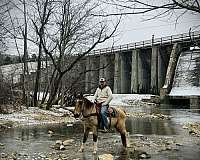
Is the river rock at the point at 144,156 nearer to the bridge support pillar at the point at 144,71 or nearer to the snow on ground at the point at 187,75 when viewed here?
the snow on ground at the point at 187,75

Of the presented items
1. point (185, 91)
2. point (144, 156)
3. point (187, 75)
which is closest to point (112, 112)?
point (144, 156)

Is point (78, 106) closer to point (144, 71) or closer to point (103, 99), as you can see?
point (103, 99)

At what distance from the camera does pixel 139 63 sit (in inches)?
2549

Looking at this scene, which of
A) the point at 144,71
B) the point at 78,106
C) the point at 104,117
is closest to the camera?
the point at 78,106

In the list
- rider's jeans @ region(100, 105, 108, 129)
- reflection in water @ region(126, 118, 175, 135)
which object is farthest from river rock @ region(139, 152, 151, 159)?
reflection in water @ region(126, 118, 175, 135)

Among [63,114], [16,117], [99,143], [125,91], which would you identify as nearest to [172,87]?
[125,91]

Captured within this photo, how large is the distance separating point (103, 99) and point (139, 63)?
52217 mm

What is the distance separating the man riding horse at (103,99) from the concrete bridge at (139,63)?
136ft

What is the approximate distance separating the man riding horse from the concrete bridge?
41322 millimetres

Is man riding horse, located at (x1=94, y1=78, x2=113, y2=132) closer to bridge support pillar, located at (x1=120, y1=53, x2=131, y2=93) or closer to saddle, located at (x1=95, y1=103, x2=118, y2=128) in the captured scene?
saddle, located at (x1=95, y1=103, x2=118, y2=128)

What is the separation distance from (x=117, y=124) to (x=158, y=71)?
47.9 m

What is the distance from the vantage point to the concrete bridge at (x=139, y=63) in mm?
60438

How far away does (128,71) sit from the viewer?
70.4 metres

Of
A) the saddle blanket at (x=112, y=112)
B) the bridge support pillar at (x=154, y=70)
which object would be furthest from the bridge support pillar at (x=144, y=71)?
the saddle blanket at (x=112, y=112)
